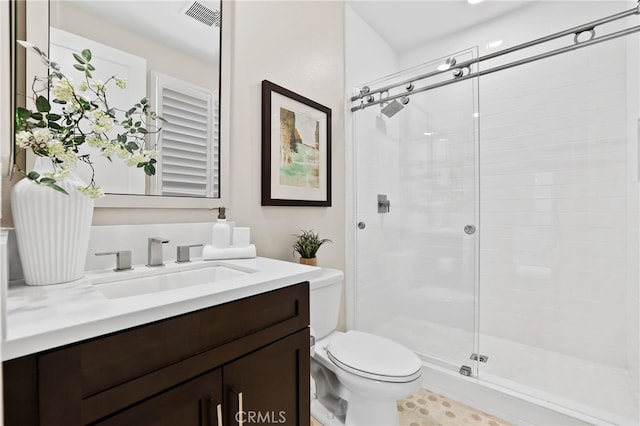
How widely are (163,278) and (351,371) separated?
2.73ft

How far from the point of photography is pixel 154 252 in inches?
42.0

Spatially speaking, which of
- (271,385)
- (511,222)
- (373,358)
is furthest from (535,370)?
(271,385)

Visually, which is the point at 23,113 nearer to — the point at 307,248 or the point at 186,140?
the point at 186,140

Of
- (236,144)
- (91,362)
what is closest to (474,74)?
(236,144)

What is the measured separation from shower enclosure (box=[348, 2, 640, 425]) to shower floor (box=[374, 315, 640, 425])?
0.04 feet

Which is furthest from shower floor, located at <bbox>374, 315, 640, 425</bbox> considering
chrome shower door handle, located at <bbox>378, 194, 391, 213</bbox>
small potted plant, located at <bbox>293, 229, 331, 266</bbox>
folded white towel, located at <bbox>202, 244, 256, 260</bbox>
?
folded white towel, located at <bbox>202, 244, 256, 260</bbox>

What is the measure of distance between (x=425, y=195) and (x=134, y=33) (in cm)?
196

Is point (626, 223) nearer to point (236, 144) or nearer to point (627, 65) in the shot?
point (627, 65)

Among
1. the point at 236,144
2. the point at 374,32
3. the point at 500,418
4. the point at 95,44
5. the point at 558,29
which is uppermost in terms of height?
the point at 374,32

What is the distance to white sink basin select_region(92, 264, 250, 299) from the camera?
0.88 metres

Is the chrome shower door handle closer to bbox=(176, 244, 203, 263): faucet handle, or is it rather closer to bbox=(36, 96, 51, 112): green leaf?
bbox=(176, 244, 203, 263): faucet handle

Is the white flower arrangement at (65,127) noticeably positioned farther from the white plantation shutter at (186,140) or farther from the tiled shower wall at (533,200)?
the tiled shower wall at (533,200)

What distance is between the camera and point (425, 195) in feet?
7.53

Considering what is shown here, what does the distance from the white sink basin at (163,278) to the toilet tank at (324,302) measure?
1.41 ft
